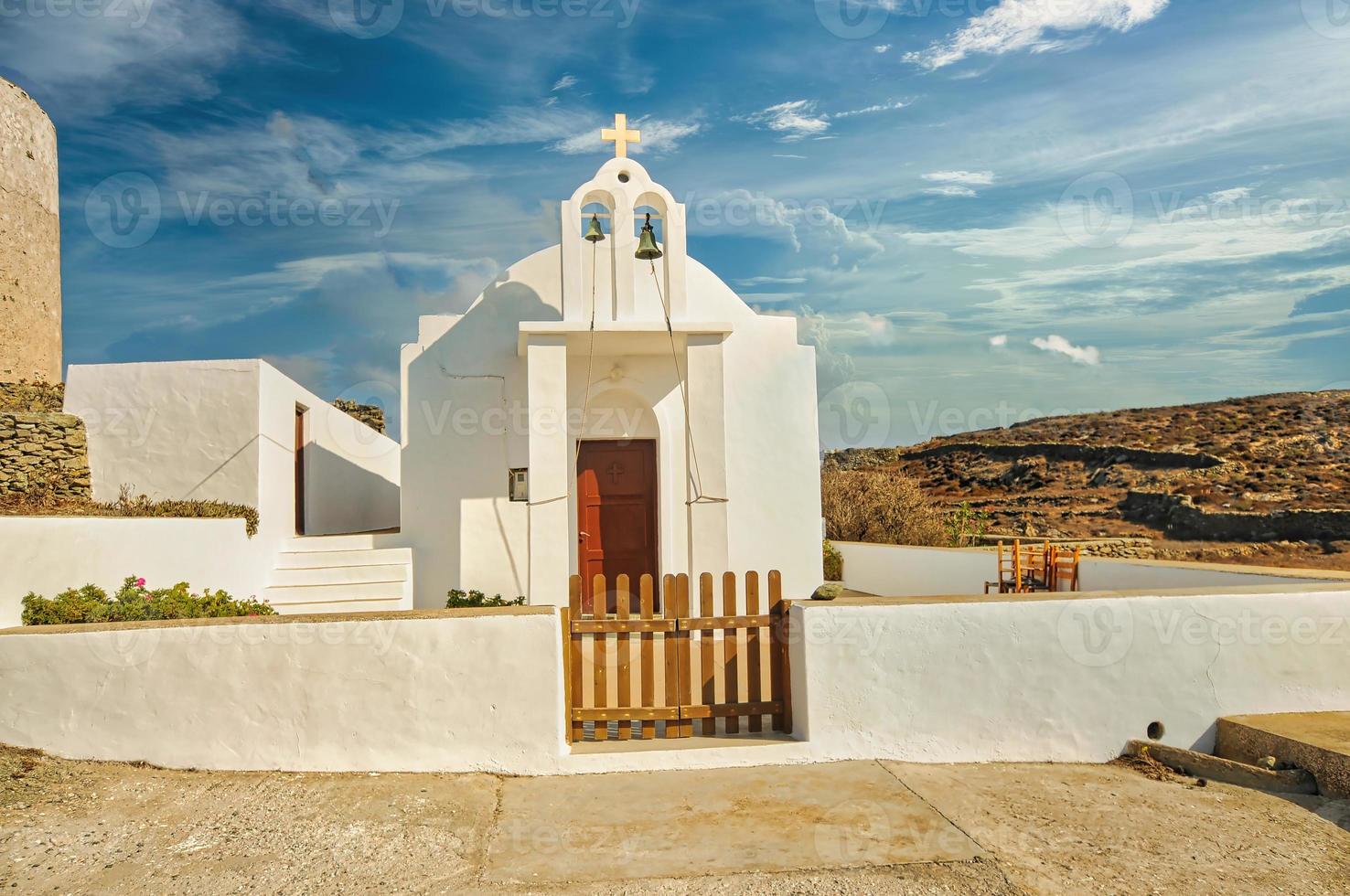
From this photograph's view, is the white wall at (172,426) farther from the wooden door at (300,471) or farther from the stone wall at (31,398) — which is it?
the wooden door at (300,471)

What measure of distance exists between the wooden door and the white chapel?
276 centimetres

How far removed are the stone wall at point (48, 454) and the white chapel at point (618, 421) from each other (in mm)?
3860

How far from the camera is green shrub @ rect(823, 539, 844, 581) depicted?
16.1 m

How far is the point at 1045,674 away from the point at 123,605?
702 centimetres

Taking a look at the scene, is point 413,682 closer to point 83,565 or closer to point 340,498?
point 83,565

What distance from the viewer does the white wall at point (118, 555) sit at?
7.24 meters

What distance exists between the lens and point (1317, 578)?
6.91 metres

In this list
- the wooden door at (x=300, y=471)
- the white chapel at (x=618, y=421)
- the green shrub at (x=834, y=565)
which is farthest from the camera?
the green shrub at (x=834, y=565)

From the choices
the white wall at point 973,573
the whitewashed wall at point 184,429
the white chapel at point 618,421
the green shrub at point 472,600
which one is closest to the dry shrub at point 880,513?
the white wall at point 973,573

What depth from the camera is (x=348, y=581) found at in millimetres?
10500

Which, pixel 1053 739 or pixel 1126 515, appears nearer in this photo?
pixel 1053 739

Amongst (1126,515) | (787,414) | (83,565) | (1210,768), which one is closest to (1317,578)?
(1210,768)

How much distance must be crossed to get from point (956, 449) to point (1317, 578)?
25687 mm

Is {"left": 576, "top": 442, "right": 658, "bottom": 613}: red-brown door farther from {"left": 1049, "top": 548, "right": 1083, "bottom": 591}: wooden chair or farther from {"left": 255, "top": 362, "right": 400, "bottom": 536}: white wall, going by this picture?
{"left": 1049, "top": 548, "right": 1083, "bottom": 591}: wooden chair
